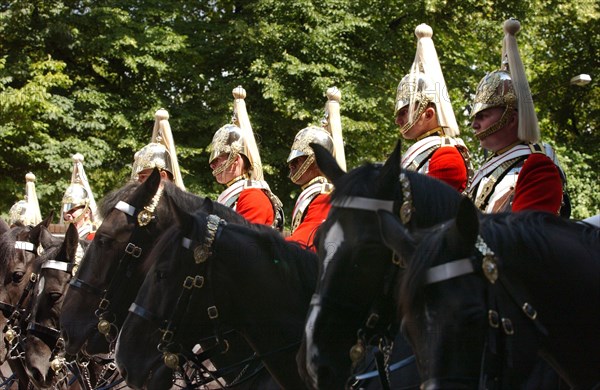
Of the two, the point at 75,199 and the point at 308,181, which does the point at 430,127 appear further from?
the point at 75,199

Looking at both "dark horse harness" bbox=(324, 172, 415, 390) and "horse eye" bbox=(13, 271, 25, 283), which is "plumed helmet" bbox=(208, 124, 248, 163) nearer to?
"horse eye" bbox=(13, 271, 25, 283)

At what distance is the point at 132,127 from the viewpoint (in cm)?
2030

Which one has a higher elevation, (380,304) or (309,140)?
(309,140)

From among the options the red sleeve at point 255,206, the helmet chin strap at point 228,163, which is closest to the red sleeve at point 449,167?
the red sleeve at point 255,206

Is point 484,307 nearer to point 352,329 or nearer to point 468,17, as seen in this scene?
point 352,329

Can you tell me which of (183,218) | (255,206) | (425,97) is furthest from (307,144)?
(183,218)


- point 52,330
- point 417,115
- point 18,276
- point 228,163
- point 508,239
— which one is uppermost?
point 417,115

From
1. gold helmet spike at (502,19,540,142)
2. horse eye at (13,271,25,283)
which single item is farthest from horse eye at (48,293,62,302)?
gold helmet spike at (502,19,540,142)

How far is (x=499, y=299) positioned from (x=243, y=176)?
5.05 meters

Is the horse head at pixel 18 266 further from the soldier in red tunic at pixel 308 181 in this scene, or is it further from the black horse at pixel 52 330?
the soldier in red tunic at pixel 308 181

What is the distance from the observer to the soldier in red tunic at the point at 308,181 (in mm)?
7075

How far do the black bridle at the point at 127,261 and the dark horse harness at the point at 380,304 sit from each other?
2.68 m

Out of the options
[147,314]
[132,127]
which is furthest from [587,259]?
[132,127]

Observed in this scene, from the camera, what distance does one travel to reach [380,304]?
411 cm
